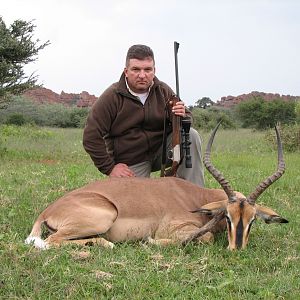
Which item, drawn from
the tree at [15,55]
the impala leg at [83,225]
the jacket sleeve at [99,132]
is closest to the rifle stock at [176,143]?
the jacket sleeve at [99,132]

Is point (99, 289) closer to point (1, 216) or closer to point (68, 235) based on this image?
point (68, 235)

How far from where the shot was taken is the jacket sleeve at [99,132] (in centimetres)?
686

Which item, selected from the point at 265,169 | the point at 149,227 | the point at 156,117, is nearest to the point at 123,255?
the point at 149,227

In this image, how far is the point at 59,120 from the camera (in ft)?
140

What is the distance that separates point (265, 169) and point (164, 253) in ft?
22.3

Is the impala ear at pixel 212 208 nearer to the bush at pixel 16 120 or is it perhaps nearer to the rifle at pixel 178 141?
the rifle at pixel 178 141

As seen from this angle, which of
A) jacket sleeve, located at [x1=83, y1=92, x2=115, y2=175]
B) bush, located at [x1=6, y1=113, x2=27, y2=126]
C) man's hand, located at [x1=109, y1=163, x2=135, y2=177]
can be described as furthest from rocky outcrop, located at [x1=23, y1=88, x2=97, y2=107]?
man's hand, located at [x1=109, y1=163, x2=135, y2=177]

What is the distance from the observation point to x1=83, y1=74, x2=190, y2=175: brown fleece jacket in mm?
6875

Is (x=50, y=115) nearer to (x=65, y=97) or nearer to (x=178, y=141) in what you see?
(x=65, y=97)

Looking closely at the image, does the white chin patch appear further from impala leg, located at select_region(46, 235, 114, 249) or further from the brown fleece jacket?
the brown fleece jacket

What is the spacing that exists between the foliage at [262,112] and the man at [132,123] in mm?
31551

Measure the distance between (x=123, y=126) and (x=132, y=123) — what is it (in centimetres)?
13

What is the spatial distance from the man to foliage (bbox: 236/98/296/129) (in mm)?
31551

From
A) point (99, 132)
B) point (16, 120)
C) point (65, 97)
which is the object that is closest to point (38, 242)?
point (99, 132)
